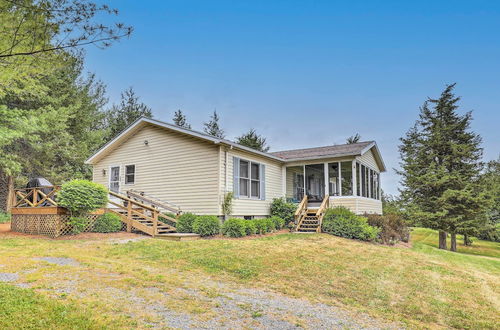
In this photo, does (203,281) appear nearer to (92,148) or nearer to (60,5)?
(60,5)

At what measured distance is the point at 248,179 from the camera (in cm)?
1448

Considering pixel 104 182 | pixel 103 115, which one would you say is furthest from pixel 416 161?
pixel 103 115

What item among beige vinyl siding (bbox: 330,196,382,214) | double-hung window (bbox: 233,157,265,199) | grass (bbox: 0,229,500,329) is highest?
double-hung window (bbox: 233,157,265,199)

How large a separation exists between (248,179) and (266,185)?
1447mm

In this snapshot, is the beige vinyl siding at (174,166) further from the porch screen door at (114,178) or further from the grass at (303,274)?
the grass at (303,274)

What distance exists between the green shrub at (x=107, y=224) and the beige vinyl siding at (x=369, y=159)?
1101cm

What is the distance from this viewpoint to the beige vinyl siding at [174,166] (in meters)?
13.1

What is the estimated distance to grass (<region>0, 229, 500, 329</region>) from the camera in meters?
5.56

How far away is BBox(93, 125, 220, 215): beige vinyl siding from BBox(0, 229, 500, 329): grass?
3.24 metres

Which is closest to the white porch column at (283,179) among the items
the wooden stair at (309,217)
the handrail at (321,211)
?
the wooden stair at (309,217)

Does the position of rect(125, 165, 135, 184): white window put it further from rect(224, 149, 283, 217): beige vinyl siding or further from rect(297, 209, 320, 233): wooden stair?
rect(297, 209, 320, 233): wooden stair

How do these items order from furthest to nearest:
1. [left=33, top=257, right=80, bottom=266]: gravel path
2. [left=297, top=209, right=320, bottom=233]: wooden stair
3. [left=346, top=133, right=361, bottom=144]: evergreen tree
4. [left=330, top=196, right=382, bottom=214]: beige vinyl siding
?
[left=346, top=133, right=361, bottom=144]: evergreen tree
[left=330, top=196, right=382, bottom=214]: beige vinyl siding
[left=297, top=209, right=320, bottom=233]: wooden stair
[left=33, top=257, right=80, bottom=266]: gravel path

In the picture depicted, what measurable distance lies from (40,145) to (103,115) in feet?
21.5

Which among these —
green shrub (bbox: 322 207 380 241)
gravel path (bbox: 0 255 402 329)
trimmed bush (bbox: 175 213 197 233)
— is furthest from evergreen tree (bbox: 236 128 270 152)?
gravel path (bbox: 0 255 402 329)
